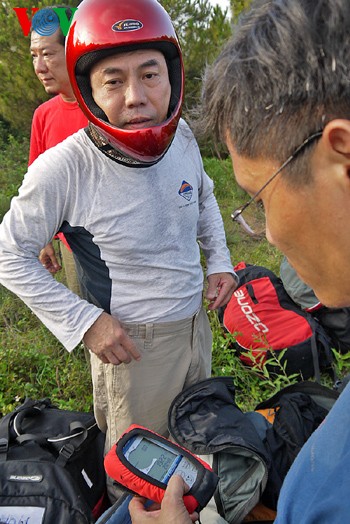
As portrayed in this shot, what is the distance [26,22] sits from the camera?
139 inches

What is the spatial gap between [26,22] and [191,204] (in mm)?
2568

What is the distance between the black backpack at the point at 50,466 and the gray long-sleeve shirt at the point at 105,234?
1.36ft

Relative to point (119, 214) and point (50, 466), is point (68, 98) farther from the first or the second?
point (50, 466)

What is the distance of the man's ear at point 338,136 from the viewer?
2.09 feet

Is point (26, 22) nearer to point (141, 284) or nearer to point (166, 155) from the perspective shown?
point (166, 155)

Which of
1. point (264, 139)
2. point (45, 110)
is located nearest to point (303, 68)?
point (264, 139)

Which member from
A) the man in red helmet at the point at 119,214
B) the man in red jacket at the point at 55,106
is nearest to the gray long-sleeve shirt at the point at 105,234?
the man in red helmet at the point at 119,214

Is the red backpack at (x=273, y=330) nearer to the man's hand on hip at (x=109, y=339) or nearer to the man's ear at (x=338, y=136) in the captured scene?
the man's hand on hip at (x=109, y=339)

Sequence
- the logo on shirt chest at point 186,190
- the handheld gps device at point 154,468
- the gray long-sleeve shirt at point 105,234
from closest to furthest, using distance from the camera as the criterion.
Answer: the handheld gps device at point 154,468 → the gray long-sleeve shirt at point 105,234 → the logo on shirt chest at point 186,190

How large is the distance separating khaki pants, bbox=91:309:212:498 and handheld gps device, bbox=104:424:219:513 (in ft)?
1.30

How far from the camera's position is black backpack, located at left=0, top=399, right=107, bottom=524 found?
5.05 ft

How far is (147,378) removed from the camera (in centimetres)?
182

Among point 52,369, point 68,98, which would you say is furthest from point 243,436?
point 68,98

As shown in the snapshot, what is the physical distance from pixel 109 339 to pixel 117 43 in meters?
0.93
